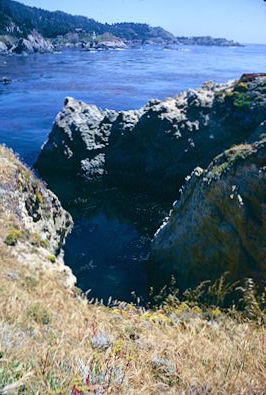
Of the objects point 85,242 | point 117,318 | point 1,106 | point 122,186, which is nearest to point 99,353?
point 117,318

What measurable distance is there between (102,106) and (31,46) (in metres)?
125

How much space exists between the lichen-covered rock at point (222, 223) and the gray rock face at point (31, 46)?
15858cm

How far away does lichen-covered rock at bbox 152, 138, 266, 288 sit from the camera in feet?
61.6

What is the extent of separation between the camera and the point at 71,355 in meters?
5.79

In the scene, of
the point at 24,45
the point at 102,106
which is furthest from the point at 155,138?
the point at 24,45

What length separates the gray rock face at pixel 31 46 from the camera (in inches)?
6535

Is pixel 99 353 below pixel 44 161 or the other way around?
the other way around

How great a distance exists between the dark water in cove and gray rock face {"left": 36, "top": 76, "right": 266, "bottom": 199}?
3.61 m

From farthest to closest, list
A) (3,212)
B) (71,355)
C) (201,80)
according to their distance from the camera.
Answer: (201,80)
(3,212)
(71,355)

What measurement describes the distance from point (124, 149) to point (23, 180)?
22853mm

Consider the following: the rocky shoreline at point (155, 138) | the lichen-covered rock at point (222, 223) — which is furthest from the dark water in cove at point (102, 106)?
the rocky shoreline at point (155, 138)

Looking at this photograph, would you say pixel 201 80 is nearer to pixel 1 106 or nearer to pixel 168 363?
pixel 1 106

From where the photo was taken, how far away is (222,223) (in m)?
20.3

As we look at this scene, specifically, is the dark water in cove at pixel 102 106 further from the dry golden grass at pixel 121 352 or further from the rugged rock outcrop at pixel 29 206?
the dry golden grass at pixel 121 352
